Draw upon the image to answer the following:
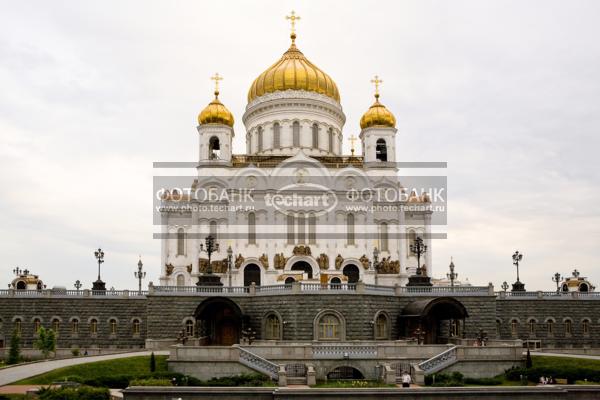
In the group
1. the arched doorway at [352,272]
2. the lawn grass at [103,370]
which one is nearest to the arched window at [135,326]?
the lawn grass at [103,370]

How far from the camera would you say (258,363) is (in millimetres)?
30156

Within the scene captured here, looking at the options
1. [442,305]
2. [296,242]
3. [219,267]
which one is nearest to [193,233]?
[219,267]

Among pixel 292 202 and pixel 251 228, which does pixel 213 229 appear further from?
pixel 292 202

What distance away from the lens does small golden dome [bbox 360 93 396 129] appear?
56.6 meters

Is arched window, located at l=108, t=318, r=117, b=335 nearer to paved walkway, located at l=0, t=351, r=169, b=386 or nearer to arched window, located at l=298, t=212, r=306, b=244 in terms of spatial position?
paved walkway, located at l=0, t=351, r=169, b=386

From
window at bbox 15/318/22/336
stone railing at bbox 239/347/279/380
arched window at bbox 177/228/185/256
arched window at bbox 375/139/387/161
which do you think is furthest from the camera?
arched window at bbox 375/139/387/161

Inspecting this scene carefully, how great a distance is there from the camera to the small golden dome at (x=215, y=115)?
55531 millimetres

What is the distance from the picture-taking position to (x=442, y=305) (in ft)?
125

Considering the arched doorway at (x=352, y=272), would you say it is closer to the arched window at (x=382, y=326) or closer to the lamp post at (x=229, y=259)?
the lamp post at (x=229, y=259)

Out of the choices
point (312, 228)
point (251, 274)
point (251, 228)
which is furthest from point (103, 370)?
point (312, 228)

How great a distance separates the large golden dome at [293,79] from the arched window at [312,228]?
12458 mm

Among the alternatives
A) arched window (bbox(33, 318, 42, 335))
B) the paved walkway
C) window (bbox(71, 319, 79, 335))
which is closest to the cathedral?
window (bbox(71, 319, 79, 335))

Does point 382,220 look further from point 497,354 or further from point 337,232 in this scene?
point 497,354

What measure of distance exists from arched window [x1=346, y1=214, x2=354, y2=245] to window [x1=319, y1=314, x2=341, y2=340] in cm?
1500
